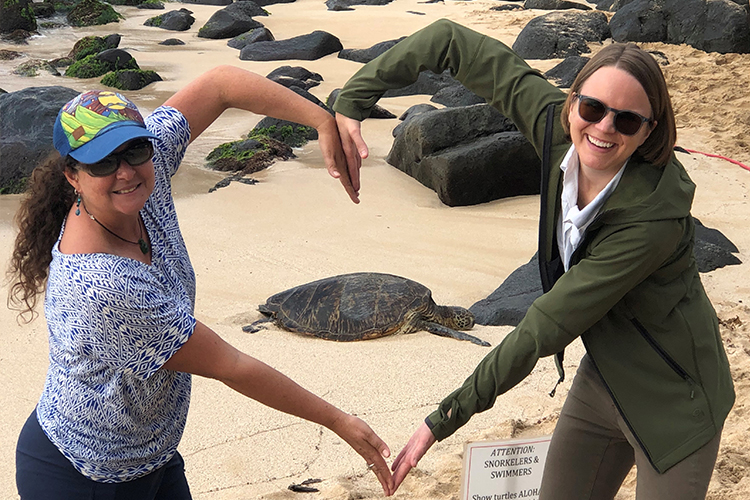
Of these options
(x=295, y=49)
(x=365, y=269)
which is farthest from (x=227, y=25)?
(x=365, y=269)

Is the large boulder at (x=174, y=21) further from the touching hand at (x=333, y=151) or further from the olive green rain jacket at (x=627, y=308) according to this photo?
the olive green rain jacket at (x=627, y=308)

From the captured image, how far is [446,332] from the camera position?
499 centimetres

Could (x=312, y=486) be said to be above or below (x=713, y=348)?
below

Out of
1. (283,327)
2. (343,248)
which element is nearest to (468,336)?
(283,327)

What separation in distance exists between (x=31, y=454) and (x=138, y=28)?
1954cm

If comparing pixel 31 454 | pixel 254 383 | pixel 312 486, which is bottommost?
pixel 312 486

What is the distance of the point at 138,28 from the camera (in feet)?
64.7

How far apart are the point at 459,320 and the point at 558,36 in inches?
398

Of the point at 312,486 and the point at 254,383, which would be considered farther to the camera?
the point at 312,486

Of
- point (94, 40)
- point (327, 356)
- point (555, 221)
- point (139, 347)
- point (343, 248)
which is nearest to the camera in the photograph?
point (139, 347)

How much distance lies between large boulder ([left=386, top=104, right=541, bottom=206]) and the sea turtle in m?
2.76

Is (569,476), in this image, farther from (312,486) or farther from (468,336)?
(468,336)

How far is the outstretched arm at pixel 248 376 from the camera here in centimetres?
188

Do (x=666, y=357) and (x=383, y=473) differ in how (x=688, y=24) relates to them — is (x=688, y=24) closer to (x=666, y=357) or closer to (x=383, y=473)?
(x=666, y=357)
